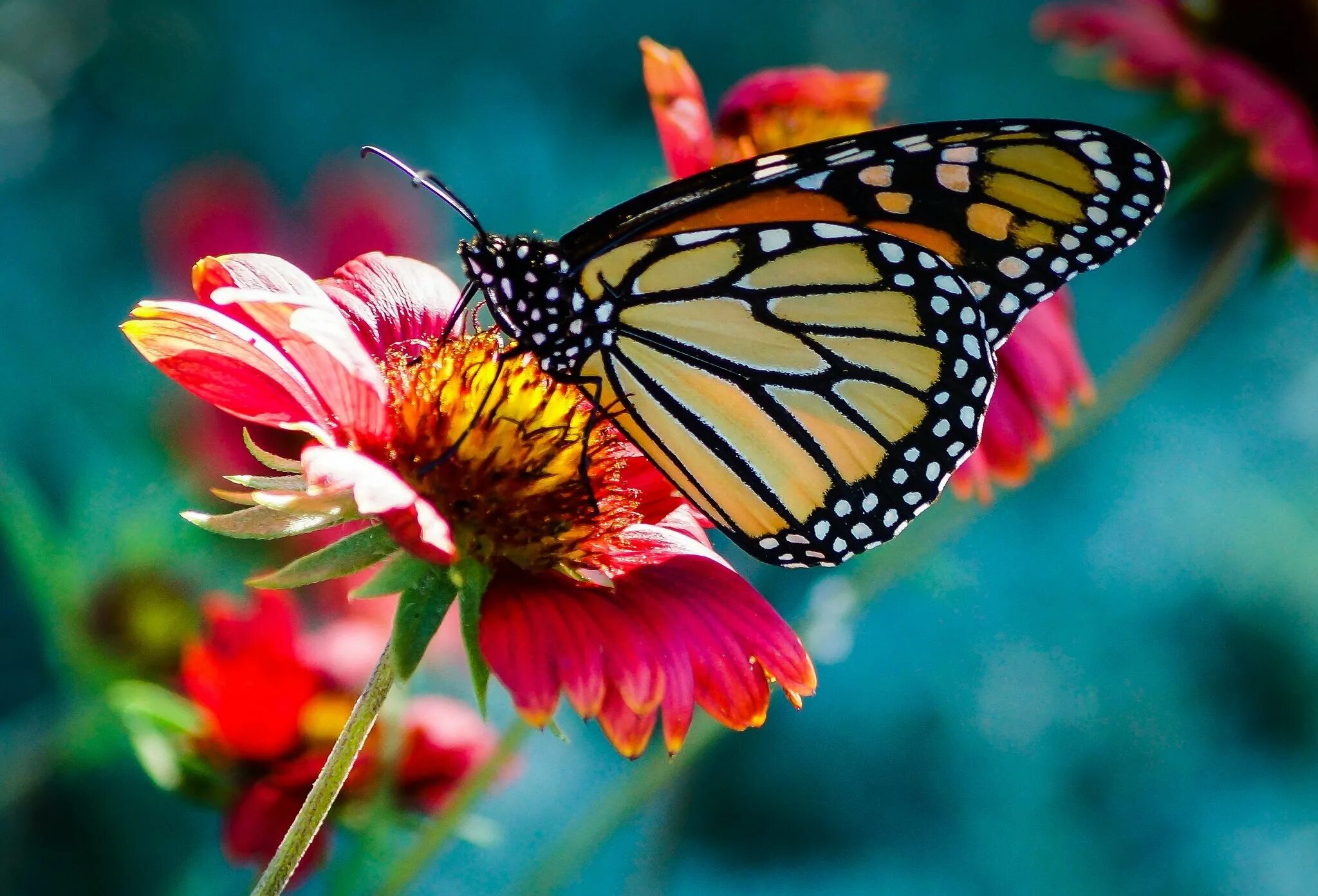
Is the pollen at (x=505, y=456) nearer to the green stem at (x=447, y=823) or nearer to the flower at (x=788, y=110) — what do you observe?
the green stem at (x=447, y=823)

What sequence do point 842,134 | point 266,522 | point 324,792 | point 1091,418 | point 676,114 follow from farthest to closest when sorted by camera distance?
1. point 1091,418
2. point 842,134
3. point 676,114
4. point 266,522
5. point 324,792

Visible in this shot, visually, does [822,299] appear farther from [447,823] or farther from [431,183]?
[447,823]

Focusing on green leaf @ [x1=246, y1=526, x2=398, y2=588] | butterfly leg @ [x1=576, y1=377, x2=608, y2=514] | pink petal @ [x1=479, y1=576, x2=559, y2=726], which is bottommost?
butterfly leg @ [x1=576, y1=377, x2=608, y2=514]

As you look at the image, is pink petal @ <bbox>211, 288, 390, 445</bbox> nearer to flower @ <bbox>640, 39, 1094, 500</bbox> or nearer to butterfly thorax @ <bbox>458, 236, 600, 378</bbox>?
butterfly thorax @ <bbox>458, 236, 600, 378</bbox>

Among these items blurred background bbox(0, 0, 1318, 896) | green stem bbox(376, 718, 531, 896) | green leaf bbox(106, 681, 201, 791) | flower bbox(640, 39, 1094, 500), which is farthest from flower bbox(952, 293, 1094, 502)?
A: blurred background bbox(0, 0, 1318, 896)

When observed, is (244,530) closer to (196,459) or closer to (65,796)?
(196,459)

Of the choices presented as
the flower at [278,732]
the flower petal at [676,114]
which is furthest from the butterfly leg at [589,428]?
the flower at [278,732]

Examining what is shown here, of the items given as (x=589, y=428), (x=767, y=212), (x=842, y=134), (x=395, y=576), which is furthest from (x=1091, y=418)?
(x=395, y=576)
